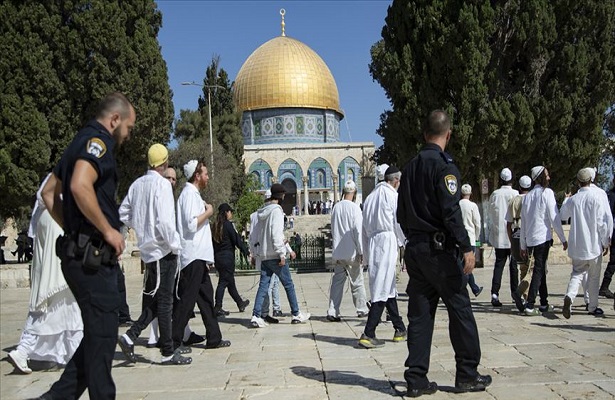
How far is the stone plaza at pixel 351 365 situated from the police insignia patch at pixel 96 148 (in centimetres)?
203

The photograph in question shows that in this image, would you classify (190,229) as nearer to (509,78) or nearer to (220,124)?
(509,78)

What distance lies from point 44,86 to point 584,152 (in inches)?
646

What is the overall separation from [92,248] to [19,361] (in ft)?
8.85

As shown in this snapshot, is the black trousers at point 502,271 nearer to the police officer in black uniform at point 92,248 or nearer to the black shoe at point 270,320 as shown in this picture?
the black shoe at point 270,320

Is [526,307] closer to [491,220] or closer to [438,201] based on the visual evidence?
[491,220]

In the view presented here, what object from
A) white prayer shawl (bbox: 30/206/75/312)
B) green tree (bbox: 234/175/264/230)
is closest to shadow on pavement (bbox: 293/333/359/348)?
white prayer shawl (bbox: 30/206/75/312)

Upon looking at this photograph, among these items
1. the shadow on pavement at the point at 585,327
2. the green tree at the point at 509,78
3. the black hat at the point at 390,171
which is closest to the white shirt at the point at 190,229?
the black hat at the point at 390,171

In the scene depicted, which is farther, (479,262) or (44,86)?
(44,86)

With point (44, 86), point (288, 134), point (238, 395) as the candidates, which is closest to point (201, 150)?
point (44, 86)

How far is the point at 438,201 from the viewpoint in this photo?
4234 millimetres

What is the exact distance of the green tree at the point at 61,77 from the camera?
Answer: 17328mm

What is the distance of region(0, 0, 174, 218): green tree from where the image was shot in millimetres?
17328

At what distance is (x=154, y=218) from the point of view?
209 inches

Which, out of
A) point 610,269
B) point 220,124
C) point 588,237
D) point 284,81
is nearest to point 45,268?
point 588,237
